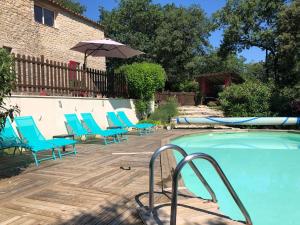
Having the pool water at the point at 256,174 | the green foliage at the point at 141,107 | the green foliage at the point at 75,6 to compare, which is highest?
the green foliage at the point at 75,6

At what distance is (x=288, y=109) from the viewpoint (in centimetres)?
1611

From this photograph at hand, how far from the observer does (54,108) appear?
388 inches

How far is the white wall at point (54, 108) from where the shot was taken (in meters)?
8.67

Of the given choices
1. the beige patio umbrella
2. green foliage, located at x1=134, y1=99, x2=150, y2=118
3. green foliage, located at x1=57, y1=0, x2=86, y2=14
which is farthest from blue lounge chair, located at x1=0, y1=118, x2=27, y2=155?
green foliage, located at x1=57, y1=0, x2=86, y2=14

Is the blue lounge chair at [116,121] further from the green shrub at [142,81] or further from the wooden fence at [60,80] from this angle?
the green shrub at [142,81]

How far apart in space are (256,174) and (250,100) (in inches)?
375

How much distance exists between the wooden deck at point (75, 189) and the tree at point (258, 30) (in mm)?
19018

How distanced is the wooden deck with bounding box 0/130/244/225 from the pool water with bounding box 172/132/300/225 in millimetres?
1263

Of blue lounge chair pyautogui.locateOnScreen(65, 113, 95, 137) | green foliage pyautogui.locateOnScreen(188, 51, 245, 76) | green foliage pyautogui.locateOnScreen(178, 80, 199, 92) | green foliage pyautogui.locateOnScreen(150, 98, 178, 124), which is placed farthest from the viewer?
green foliage pyautogui.locateOnScreen(188, 51, 245, 76)

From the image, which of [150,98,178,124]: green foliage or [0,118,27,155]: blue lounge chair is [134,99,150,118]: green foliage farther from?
[0,118,27,155]: blue lounge chair

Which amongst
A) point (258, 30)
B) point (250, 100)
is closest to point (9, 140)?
point (250, 100)

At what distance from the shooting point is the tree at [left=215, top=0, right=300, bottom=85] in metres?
23.9

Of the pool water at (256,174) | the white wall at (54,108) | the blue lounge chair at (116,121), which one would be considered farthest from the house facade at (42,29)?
the pool water at (256,174)

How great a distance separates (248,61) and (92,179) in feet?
224
